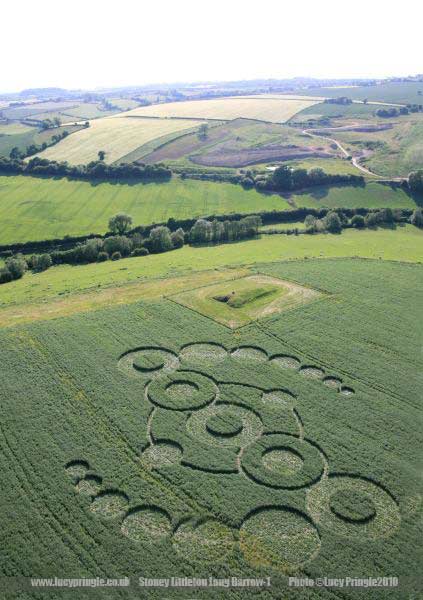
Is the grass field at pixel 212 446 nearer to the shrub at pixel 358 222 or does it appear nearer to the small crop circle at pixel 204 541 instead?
the small crop circle at pixel 204 541

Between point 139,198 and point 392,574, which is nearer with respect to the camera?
point 392,574

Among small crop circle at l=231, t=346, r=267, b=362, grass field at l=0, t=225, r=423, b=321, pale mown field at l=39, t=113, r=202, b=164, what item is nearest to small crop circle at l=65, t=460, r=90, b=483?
small crop circle at l=231, t=346, r=267, b=362

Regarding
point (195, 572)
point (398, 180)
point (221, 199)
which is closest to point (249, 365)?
point (195, 572)

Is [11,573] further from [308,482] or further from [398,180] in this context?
[398,180]

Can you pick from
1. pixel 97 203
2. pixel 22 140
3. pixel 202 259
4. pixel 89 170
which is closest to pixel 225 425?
pixel 202 259

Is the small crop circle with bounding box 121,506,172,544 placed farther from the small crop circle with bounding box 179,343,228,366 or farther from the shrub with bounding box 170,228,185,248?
the shrub with bounding box 170,228,185,248

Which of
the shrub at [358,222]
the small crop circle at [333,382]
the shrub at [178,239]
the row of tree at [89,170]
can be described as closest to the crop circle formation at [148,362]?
the small crop circle at [333,382]

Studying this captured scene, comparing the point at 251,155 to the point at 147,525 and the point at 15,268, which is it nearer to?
the point at 15,268
